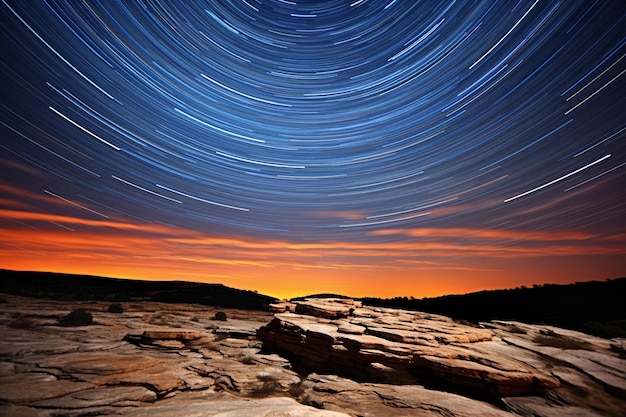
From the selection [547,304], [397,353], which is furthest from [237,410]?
[547,304]

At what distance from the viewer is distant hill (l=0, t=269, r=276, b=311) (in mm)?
43844

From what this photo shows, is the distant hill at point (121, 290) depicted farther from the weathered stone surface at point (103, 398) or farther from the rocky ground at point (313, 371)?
the weathered stone surface at point (103, 398)

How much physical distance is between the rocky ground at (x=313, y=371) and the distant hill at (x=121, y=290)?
33.5 meters

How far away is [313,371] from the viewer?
13984 millimetres

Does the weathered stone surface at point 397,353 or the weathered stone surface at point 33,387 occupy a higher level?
the weathered stone surface at point 397,353

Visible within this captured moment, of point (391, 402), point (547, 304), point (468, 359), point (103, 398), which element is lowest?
point (103, 398)

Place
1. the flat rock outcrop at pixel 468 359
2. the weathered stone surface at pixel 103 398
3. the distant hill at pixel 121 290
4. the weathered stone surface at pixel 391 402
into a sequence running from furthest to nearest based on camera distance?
the distant hill at pixel 121 290 → the flat rock outcrop at pixel 468 359 → the weathered stone surface at pixel 391 402 → the weathered stone surface at pixel 103 398

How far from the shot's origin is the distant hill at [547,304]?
2852 centimetres

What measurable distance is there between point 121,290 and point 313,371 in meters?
56.3

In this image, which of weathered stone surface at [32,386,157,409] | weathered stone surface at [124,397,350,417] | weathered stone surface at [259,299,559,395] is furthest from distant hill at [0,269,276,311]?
weathered stone surface at [124,397,350,417]

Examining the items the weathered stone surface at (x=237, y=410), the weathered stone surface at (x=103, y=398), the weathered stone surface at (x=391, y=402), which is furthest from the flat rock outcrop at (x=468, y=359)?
the weathered stone surface at (x=103, y=398)

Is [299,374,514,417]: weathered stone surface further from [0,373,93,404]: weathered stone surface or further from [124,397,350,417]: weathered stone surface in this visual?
[0,373,93,404]: weathered stone surface

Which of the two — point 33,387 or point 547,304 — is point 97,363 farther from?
point 547,304

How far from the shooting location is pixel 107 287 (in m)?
52.5
